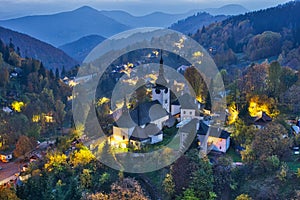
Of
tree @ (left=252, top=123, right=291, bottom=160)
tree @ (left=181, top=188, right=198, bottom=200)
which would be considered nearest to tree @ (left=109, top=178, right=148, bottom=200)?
tree @ (left=181, top=188, right=198, bottom=200)

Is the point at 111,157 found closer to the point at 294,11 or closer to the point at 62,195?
the point at 62,195

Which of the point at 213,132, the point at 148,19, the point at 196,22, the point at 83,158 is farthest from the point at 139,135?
the point at 148,19

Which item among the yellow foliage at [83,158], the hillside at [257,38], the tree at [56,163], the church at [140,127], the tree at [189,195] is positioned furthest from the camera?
the hillside at [257,38]

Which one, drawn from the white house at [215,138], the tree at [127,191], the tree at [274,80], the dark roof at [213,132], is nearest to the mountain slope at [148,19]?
the tree at [274,80]

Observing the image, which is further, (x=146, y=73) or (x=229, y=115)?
(x=146, y=73)

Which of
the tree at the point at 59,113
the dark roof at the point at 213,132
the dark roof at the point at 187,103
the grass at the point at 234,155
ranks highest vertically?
the dark roof at the point at 187,103

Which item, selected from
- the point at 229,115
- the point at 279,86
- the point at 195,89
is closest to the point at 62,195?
the point at 229,115

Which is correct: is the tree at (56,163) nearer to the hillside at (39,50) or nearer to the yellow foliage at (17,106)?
the yellow foliage at (17,106)
